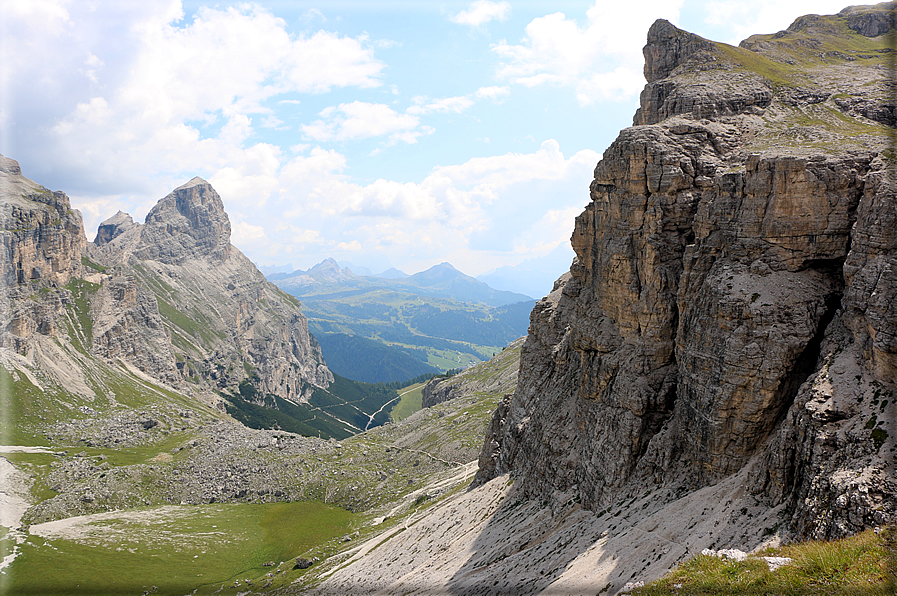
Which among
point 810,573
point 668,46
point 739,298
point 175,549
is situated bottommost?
point 175,549

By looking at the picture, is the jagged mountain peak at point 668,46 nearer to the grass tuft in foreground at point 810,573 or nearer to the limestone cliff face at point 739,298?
the limestone cliff face at point 739,298

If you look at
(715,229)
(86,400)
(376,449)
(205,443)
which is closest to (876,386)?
(715,229)

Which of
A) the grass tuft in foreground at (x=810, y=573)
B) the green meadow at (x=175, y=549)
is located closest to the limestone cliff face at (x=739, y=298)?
the grass tuft in foreground at (x=810, y=573)

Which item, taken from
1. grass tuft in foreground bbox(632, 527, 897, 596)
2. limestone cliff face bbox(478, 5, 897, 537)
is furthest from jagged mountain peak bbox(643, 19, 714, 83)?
grass tuft in foreground bbox(632, 527, 897, 596)

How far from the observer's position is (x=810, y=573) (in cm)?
2159

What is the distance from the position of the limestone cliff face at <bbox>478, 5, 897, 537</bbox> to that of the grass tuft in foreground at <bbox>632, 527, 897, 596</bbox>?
358 cm

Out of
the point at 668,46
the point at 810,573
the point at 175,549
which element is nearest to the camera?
the point at 810,573

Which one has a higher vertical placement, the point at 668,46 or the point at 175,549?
the point at 668,46

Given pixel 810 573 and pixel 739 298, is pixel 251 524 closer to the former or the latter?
pixel 739 298

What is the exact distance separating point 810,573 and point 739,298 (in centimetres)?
2235

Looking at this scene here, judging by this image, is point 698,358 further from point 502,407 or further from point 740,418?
point 502,407

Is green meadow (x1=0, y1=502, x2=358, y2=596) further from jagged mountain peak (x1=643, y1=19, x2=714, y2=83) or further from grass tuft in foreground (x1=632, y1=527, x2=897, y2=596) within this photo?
jagged mountain peak (x1=643, y1=19, x2=714, y2=83)

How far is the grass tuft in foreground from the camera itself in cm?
1977

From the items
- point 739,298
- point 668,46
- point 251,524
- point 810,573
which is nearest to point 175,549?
point 251,524
